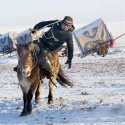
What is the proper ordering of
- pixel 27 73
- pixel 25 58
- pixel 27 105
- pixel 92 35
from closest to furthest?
1. pixel 27 73
2. pixel 25 58
3. pixel 27 105
4. pixel 92 35

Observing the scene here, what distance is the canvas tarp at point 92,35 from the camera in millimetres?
16127

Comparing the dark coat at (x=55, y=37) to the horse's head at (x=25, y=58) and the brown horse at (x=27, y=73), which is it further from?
the horse's head at (x=25, y=58)

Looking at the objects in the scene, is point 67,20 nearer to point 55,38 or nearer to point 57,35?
point 57,35

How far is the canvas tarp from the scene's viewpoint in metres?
16.1

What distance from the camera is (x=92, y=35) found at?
675 inches

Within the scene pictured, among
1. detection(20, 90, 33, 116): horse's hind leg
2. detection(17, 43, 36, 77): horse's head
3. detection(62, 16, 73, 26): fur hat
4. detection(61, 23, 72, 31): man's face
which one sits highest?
detection(62, 16, 73, 26): fur hat

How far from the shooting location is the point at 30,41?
10.1 m

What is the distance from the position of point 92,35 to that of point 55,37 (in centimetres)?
613

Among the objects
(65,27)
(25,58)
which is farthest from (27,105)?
(65,27)

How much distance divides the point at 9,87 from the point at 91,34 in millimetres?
3747

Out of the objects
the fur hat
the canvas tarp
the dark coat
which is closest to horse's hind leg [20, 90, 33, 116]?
the dark coat

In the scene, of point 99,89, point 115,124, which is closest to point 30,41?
point 115,124

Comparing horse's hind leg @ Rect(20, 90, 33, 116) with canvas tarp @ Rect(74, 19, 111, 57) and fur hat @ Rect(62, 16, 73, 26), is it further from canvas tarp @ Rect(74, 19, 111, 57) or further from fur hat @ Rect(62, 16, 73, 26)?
canvas tarp @ Rect(74, 19, 111, 57)

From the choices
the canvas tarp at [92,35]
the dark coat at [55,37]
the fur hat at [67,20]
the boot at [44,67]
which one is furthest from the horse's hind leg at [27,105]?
the canvas tarp at [92,35]
